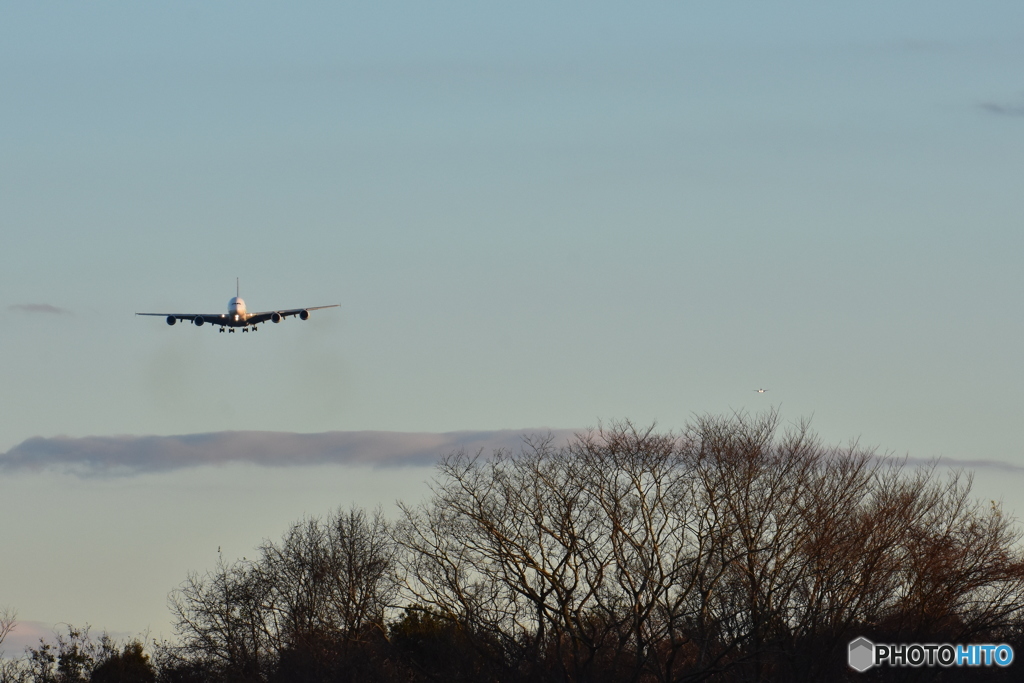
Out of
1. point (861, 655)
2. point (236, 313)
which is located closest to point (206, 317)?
point (236, 313)

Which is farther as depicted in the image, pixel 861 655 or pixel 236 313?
pixel 236 313

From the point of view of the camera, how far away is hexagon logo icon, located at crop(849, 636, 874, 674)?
5831cm

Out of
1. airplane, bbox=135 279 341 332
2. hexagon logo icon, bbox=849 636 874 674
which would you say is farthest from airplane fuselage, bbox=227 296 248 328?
hexagon logo icon, bbox=849 636 874 674

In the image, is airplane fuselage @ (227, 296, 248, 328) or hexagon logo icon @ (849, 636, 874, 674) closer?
hexagon logo icon @ (849, 636, 874, 674)

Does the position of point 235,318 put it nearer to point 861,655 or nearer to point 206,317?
point 206,317

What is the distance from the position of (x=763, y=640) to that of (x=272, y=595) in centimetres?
3660

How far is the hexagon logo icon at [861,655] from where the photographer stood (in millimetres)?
58312

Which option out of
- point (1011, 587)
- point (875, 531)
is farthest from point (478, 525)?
point (1011, 587)

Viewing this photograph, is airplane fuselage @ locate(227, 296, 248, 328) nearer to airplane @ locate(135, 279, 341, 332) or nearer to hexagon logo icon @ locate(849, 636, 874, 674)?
airplane @ locate(135, 279, 341, 332)

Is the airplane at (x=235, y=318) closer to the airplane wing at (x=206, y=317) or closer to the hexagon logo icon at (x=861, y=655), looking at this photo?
the airplane wing at (x=206, y=317)

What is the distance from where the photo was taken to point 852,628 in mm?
57781

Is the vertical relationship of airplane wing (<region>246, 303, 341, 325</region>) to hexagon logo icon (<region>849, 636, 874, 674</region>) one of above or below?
above

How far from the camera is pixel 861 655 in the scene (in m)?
58.9

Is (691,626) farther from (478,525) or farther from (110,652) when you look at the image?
(110,652)
